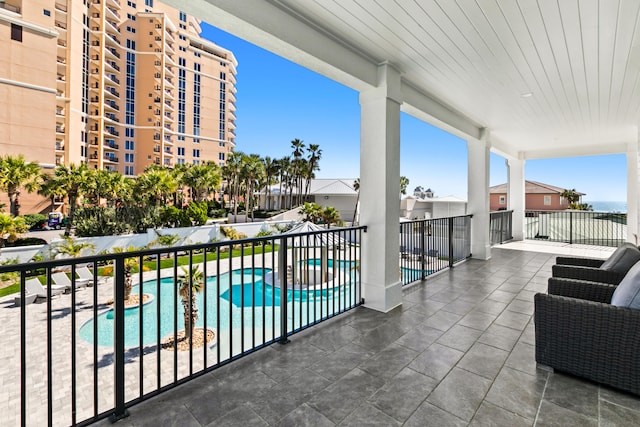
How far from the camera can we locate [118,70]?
37594 millimetres

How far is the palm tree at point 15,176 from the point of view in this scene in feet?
57.7

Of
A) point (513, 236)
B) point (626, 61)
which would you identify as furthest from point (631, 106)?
point (513, 236)

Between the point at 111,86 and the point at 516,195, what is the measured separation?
43957mm

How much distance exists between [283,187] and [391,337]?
35.7 meters

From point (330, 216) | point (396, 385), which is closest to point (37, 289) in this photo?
point (396, 385)

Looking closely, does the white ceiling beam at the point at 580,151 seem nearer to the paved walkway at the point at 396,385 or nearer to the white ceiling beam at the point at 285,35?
the paved walkway at the point at 396,385

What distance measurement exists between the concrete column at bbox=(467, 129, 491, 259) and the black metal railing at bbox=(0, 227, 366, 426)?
275cm

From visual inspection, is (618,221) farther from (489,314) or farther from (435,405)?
(435,405)

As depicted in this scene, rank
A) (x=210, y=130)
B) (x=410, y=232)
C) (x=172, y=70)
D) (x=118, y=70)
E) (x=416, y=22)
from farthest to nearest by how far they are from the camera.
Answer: (x=210, y=130), (x=172, y=70), (x=118, y=70), (x=410, y=232), (x=416, y=22)

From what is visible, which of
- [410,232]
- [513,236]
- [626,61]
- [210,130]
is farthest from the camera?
[210,130]

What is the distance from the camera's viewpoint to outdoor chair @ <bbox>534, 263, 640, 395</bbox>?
5.94 ft

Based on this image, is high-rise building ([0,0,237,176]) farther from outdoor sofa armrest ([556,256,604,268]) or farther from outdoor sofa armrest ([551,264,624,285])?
outdoor sofa armrest ([551,264,624,285])

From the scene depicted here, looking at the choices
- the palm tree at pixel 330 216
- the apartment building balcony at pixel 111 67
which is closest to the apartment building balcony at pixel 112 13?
the apartment building balcony at pixel 111 67

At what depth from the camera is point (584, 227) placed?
9.19 m
